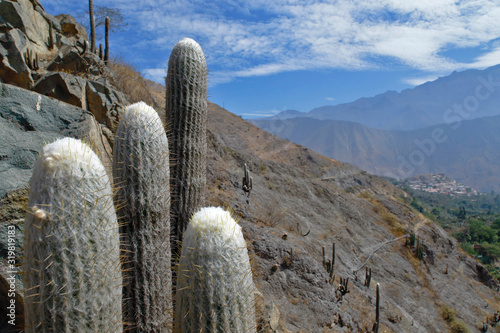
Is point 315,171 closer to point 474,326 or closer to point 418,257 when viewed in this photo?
point 418,257

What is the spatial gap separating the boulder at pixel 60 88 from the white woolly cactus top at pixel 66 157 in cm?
493

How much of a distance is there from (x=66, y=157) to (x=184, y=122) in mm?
2969

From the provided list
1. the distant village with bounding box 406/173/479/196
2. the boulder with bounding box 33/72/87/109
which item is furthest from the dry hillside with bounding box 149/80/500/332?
the distant village with bounding box 406/173/479/196

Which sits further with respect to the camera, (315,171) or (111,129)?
(315,171)

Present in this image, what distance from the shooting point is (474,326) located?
32.9 ft

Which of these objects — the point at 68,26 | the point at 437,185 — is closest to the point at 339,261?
the point at 68,26

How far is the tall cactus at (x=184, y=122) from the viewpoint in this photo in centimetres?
464

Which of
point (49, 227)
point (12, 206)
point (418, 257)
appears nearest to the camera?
point (49, 227)

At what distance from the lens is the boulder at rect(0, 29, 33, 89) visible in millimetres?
6066

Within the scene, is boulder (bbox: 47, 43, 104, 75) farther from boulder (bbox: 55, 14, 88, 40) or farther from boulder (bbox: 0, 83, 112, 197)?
boulder (bbox: 0, 83, 112, 197)

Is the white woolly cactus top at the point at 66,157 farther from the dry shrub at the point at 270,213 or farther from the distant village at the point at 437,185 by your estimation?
the distant village at the point at 437,185

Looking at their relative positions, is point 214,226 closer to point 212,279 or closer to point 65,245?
point 212,279

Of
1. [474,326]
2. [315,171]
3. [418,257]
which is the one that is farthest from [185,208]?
[315,171]

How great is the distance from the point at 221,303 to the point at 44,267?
1056mm
